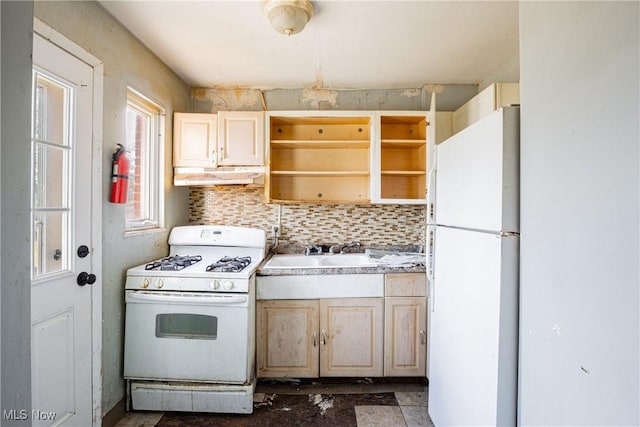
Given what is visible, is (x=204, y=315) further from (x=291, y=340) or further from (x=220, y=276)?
(x=291, y=340)

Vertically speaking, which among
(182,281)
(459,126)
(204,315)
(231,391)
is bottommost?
(231,391)

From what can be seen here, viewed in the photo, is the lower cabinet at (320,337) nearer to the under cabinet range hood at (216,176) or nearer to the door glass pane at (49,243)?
the under cabinet range hood at (216,176)

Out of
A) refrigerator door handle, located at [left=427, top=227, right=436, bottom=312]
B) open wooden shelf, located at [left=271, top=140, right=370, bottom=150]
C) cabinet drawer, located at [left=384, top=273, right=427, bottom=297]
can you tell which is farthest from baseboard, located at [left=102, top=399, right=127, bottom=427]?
open wooden shelf, located at [left=271, top=140, right=370, bottom=150]

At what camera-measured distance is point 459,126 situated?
95.0 inches

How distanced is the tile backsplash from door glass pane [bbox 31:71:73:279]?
129 centimetres

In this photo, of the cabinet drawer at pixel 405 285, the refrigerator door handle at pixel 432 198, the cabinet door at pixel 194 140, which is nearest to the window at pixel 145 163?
the cabinet door at pixel 194 140

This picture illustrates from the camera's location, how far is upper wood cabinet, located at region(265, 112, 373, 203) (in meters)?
2.74

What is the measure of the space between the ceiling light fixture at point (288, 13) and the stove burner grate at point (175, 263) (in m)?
1.57

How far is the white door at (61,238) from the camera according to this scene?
4.43ft

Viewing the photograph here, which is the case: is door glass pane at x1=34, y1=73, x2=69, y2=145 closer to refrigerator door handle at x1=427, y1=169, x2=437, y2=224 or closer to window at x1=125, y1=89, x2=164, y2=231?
window at x1=125, y1=89, x2=164, y2=231

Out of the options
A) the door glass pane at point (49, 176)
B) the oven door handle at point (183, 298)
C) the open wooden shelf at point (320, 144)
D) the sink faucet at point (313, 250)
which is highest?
the open wooden shelf at point (320, 144)

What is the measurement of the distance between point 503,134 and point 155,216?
90.6 inches

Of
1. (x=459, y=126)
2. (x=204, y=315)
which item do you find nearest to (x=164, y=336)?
(x=204, y=315)

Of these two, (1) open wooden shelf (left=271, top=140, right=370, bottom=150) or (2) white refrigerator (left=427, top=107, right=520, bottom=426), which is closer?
(2) white refrigerator (left=427, top=107, right=520, bottom=426)
